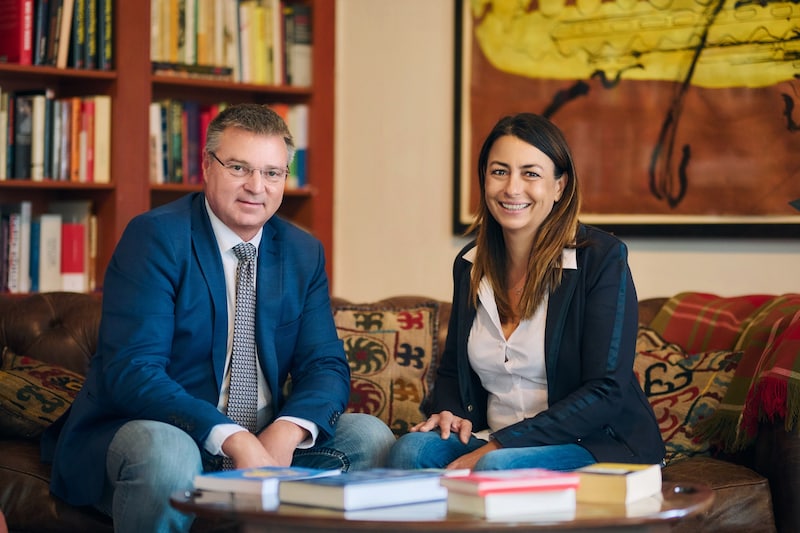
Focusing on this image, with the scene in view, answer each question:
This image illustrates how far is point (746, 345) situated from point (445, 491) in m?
1.41

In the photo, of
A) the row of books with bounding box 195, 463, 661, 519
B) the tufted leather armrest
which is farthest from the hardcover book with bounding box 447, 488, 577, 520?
the tufted leather armrest

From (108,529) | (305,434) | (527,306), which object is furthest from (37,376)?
(527,306)

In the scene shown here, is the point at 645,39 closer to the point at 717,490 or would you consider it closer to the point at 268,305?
the point at 717,490

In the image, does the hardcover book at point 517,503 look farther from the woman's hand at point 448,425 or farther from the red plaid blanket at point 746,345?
the red plaid blanket at point 746,345

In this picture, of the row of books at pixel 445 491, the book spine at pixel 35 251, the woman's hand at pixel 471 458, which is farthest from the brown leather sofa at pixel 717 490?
the book spine at pixel 35 251

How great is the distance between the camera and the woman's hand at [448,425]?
2.44 metres

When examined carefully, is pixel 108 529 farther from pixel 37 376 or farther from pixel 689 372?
pixel 689 372

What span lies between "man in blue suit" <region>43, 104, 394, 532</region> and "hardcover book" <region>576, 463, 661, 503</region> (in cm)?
67

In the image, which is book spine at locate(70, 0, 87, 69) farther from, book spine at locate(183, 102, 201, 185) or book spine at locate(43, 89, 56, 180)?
book spine at locate(183, 102, 201, 185)

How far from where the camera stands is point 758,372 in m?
2.75

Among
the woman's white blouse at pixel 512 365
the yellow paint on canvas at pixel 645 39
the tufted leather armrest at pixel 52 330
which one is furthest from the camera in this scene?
the yellow paint on canvas at pixel 645 39

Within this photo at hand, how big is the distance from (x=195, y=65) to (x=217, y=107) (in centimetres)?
19

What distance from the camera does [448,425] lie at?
2455 mm

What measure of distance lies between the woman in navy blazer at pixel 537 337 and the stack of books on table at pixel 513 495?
550mm
